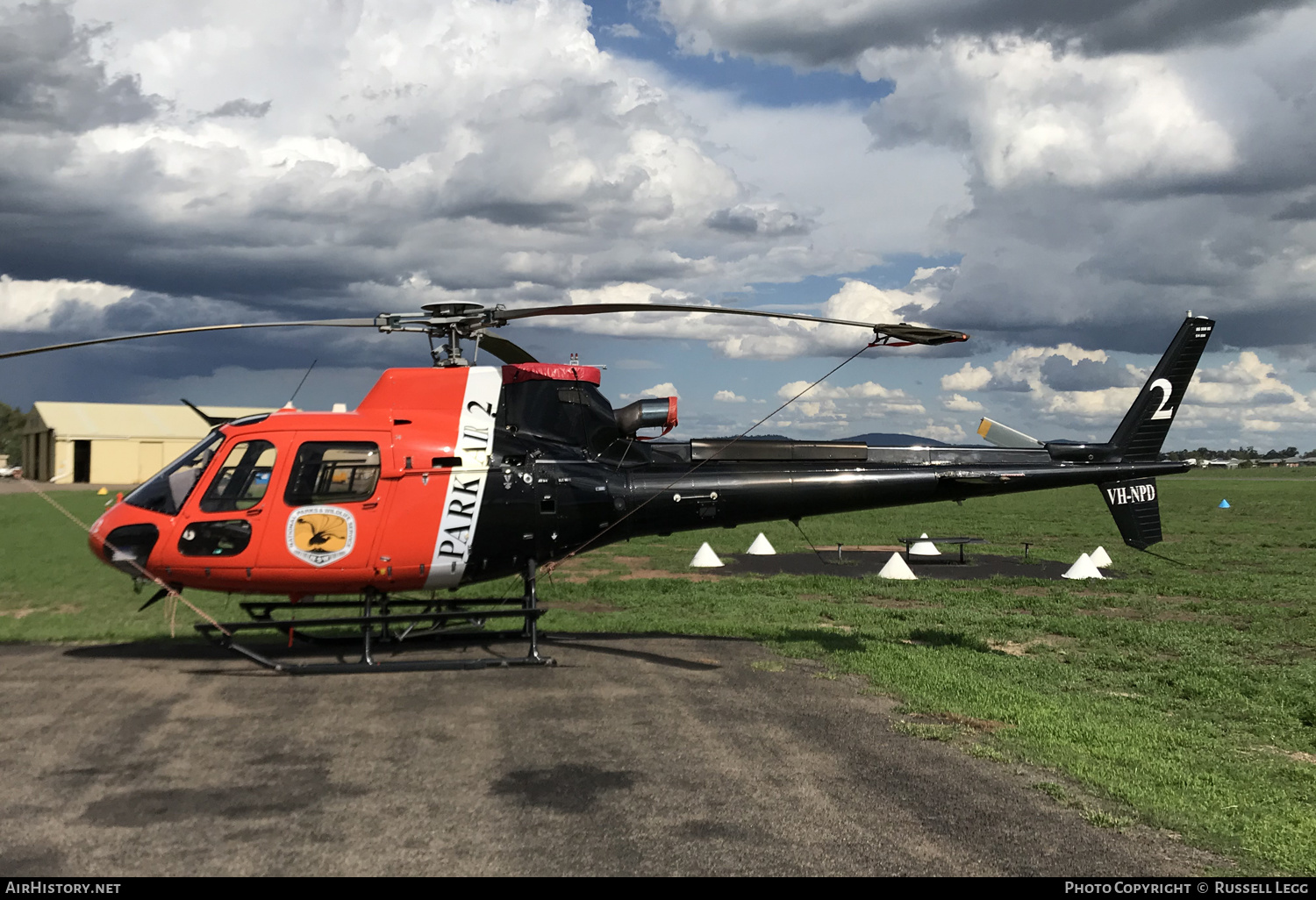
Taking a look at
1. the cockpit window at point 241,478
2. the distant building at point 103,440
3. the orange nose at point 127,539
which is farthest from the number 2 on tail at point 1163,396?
the distant building at point 103,440

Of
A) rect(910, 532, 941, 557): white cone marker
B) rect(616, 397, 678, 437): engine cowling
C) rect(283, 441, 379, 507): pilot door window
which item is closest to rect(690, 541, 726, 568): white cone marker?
rect(910, 532, 941, 557): white cone marker

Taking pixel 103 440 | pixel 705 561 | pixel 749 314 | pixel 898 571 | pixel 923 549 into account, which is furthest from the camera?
pixel 103 440

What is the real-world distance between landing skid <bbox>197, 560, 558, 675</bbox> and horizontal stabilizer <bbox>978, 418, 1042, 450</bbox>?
23.3 feet

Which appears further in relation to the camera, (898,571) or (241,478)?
(898,571)

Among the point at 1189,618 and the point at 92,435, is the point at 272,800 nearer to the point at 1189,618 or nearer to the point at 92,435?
the point at 1189,618

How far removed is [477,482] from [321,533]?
1.88 m

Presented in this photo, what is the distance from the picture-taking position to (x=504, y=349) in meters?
12.5

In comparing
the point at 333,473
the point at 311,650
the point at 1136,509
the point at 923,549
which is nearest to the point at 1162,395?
the point at 1136,509

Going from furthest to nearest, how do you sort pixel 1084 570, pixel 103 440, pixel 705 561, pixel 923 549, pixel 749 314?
pixel 103 440 < pixel 923 549 < pixel 705 561 < pixel 1084 570 < pixel 749 314

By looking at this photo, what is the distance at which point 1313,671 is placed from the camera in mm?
11883

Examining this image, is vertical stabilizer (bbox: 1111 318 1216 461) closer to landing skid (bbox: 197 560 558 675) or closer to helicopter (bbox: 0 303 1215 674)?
helicopter (bbox: 0 303 1215 674)

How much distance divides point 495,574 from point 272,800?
205 inches

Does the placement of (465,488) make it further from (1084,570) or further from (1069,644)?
(1084,570)

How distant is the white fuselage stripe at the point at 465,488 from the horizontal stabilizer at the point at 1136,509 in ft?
28.9
